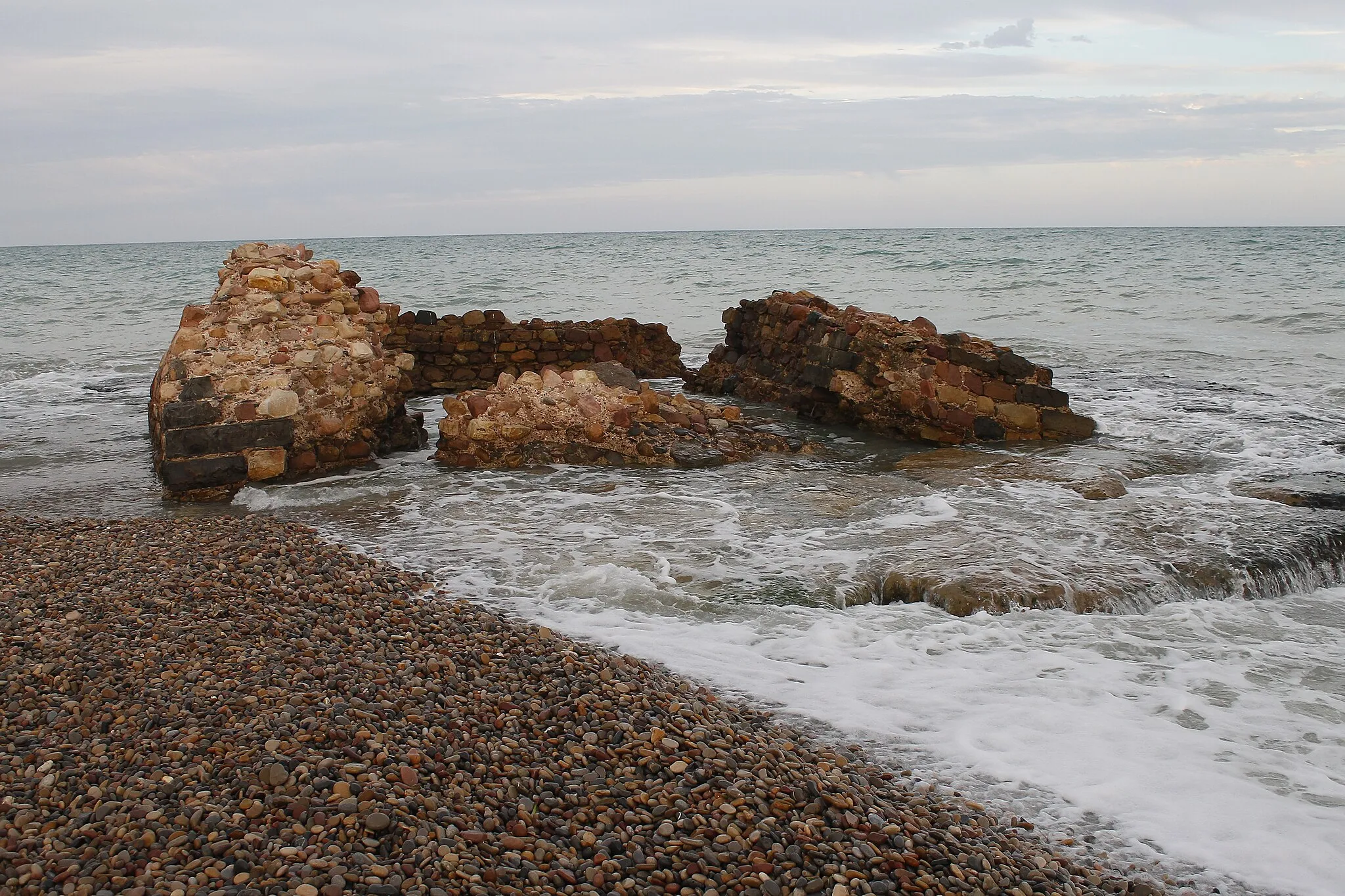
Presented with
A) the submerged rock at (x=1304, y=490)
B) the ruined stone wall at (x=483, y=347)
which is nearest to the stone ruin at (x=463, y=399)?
the submerged rock at (x=1304, y=490)

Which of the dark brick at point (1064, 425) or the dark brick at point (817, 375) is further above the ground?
Answer: the dark brick at point (817, 375)

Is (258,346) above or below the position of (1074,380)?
above

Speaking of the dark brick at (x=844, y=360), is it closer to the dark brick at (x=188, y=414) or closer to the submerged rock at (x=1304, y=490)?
the submerged rock at (x=1304, y=490)

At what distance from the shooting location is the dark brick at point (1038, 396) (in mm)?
9766

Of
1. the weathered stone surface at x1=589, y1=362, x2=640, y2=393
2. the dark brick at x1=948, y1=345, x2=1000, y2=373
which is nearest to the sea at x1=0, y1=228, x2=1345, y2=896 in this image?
the dark brick at x1=948, y1=345, x2=1000, y2=373

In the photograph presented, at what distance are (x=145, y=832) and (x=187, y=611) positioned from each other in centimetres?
200

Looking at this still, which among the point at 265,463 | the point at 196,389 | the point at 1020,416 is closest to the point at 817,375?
the point at 1020,416

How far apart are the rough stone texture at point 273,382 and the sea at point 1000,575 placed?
33 cm

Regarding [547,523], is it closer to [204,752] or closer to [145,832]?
[204,752]

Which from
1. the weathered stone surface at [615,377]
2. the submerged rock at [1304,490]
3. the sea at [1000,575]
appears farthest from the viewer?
the weathered stone surface at [615,377]

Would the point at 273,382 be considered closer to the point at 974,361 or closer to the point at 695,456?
the point at 695,456

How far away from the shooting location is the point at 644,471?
8500 millimetres

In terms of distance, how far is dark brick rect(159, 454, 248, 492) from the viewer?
25.1 feet

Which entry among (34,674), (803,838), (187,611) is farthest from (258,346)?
(803,838)
